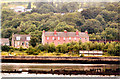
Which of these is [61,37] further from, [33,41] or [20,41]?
[20,41]

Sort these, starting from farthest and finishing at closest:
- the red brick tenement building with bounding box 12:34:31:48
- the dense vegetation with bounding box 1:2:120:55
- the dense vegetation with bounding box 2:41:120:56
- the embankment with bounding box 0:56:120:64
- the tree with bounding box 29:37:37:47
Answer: the dense vegetation with bounding box 1:2:120:55 → the red brick tenement building with bounding box 12:34:31:48 → the tree with bounding box 29:37:37:47 → the dense vegetation with bounding box 2:41:120:56 → the embankment with bounding box 0:56:120:64

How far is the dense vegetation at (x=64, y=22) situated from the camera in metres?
48.1

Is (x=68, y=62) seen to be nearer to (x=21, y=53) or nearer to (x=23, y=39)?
(x=21, y=53)

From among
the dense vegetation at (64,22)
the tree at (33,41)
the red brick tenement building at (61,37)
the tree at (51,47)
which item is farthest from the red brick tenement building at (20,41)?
the tree at (51,47)

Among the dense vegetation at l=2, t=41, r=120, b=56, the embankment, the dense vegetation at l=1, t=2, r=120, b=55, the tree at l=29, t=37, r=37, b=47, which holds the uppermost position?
the dense vegetation at l=1, t=2, r=120, b=55

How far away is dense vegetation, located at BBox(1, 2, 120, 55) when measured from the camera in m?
48.1

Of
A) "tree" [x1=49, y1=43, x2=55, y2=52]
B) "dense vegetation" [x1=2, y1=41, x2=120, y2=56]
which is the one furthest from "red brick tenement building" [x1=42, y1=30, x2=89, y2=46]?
"tree" [x1=49, y1=43, x2=55, y2=52]

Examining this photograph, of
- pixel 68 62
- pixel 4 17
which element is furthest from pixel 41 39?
pixel 4 17

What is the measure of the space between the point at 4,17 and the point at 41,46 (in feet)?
71.5

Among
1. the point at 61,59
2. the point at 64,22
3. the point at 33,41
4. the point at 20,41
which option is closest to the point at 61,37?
the point at 33,41

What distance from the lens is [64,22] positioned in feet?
173

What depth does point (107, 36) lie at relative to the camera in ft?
156

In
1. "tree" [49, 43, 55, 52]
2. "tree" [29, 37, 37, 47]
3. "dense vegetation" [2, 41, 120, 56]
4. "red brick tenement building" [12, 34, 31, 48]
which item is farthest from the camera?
"red brick tenement building" [12, 34, 31, 48]

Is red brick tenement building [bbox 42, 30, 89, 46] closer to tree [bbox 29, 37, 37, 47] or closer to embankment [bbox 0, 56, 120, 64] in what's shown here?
tree [bbox 29, 37, 37, 47]
